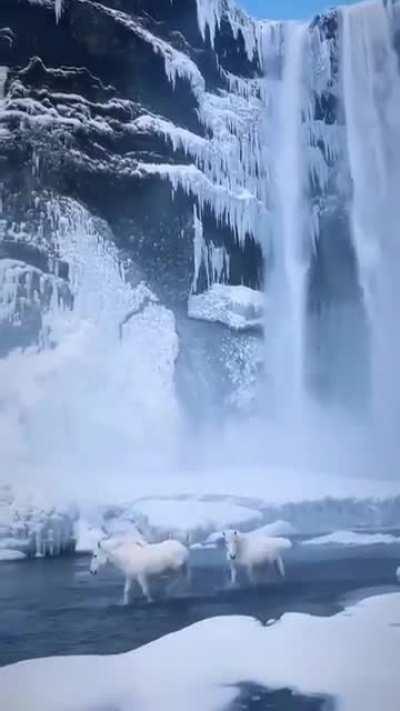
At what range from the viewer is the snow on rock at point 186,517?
2.07 metres

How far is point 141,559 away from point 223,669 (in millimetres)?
333

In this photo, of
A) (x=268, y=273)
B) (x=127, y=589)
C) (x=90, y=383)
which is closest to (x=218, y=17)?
(x=268, y=273)

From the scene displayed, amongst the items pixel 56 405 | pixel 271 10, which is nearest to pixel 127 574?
pixel 56 405

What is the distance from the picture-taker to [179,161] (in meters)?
2.31

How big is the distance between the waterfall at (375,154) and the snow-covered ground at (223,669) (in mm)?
867

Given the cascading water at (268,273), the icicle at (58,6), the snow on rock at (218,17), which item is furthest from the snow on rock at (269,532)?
the icicle at (58,6)

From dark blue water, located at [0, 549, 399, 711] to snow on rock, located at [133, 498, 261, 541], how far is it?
0.08m

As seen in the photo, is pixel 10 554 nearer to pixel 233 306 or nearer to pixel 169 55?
pixel 233 306

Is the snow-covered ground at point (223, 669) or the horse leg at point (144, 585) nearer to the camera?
the snow-covered ground at point (223, 669)

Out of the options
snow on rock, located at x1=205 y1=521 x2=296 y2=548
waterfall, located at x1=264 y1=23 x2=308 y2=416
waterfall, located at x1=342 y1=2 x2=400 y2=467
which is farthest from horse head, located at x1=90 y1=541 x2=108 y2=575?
waterfall, located at x1=342 y1=2 x2=400 y2=467

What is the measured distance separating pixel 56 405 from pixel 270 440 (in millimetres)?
610

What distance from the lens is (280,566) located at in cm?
208

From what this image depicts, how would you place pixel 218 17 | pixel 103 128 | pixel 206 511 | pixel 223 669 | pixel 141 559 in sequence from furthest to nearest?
pixel 218 17 < pixel 103 128 < pixel 206 511 < pixel 141 559 < pixel 223 669

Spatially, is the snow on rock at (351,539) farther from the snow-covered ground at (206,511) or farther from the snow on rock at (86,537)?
the snow on rock at (86,537)
